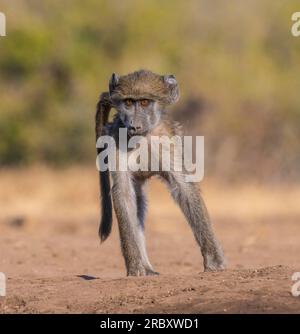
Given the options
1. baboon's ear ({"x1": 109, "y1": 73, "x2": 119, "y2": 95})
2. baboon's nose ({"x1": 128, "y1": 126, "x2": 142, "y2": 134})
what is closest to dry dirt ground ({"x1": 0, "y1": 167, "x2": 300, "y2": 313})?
baboon's nose ({"x1": 128, "y1": 126, "x2": 142, "y2": 134})

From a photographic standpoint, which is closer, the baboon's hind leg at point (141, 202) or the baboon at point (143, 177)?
the baboon at point (143, 177)

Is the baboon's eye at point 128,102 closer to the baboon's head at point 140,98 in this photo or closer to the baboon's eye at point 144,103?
the baboon's head at point 140,98

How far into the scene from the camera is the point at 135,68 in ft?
87.9

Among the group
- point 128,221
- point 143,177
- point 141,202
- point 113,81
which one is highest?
point 113,81

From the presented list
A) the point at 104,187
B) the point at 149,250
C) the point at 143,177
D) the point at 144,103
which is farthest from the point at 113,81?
the point at 149,250

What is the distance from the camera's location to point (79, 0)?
30.8 meters

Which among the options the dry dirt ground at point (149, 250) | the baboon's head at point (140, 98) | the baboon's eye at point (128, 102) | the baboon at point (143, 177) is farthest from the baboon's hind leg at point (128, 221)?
the baboon's eye at point (128, 102)

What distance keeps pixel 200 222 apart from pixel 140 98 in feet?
4.19

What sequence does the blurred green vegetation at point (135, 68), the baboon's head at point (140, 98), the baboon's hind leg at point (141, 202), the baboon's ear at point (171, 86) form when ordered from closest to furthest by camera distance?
the baboon's head at point (140, 98) → the baboon's ear at point (171, 86) → the baboon's hind leg at point (141, 202) → the blurred green vegetation at point (135, 68)

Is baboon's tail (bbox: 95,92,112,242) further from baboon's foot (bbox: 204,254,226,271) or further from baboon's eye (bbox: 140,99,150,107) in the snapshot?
baboon's foot (bbox: 204,254,226,271)

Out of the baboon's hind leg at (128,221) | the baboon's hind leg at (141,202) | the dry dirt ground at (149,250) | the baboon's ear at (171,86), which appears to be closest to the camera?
the dry dirt ground at (149,250)

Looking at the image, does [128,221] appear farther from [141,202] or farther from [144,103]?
[144,103]

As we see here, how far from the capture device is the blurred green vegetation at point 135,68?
23734 mm

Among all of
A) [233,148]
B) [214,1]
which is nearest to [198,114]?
[233,148]
